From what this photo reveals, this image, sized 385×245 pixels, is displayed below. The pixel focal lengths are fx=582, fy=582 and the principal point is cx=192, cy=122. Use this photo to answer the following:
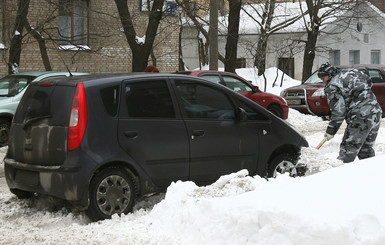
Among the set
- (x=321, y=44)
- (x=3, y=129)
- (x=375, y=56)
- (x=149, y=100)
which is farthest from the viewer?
(x=375, y=56)

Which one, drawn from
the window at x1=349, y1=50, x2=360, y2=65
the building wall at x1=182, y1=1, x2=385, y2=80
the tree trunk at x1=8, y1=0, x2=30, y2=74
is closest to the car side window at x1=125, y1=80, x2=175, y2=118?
the tree trunk at x1=8, y1=0, x2=30, y2=74

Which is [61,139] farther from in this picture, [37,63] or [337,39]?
[337,39]

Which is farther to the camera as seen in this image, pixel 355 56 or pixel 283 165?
pixel 355 56

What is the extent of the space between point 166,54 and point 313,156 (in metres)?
19.5

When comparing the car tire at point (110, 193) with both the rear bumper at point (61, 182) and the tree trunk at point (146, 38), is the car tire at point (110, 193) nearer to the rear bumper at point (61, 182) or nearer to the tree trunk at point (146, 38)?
the rear bumper at point (61, 182)

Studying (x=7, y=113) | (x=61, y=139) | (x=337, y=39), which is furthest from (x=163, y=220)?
(x=337, y=39)

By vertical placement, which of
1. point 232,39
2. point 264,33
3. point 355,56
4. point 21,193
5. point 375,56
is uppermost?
point 375,56

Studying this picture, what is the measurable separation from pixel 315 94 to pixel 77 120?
1267 cm

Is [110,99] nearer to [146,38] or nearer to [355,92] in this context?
[355,92]

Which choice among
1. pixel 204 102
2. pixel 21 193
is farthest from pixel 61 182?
pixel 204 102

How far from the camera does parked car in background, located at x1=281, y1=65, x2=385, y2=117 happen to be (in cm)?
1727

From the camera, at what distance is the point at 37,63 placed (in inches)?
933

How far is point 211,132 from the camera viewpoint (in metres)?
6.61

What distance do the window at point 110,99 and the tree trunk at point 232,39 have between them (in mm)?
15146
